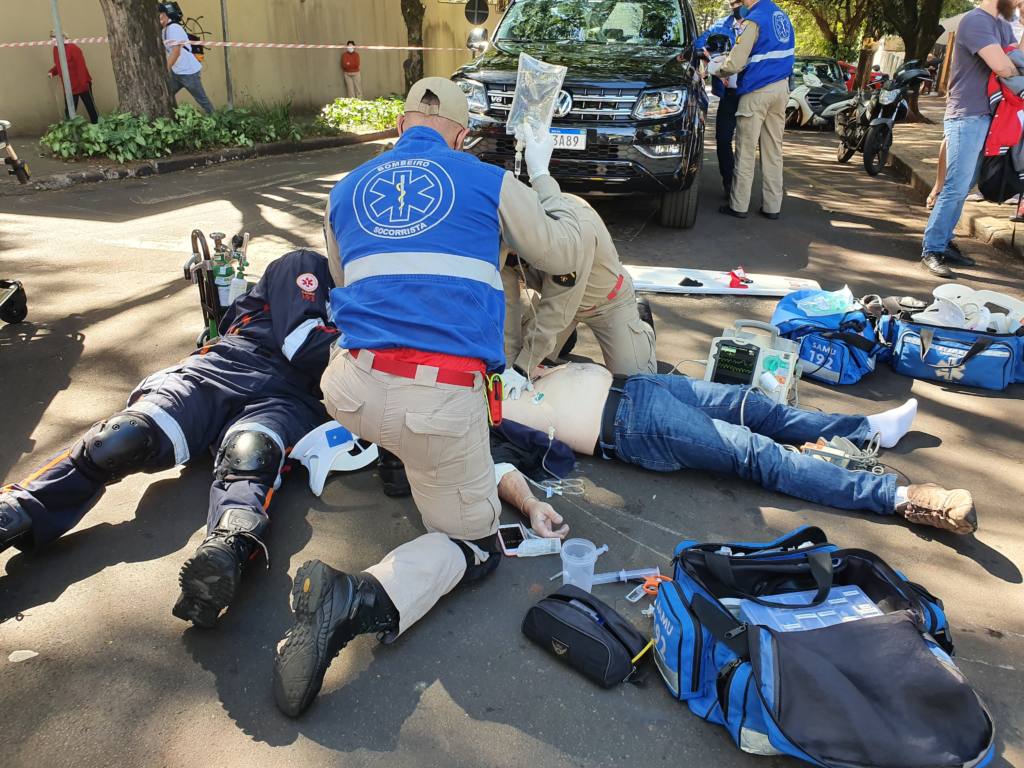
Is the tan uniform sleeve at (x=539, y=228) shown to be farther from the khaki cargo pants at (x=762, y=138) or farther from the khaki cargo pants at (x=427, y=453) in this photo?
the khaki cargo pants at (x=762, y=138)

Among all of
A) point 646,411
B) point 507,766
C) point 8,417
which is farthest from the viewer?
point 8,417

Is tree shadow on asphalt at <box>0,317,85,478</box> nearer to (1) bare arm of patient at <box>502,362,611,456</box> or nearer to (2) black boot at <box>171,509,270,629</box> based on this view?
(2) black boot at <box>171,509,270,629</box>

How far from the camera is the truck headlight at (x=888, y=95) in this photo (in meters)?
10.1

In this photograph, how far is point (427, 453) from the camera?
7.91 ft

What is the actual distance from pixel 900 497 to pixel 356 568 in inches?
86.1

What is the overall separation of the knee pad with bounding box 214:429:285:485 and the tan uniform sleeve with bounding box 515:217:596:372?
116cm

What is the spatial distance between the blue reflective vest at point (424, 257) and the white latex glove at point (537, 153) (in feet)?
1.85

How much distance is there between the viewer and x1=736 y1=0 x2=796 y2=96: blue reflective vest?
7.12 m

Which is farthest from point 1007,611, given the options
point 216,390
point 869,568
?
point 216,390

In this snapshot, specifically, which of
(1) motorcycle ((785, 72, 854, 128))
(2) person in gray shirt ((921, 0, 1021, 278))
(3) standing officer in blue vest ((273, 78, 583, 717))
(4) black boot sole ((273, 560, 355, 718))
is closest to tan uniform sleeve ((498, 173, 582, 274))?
(3) standing officer in blue vest ((273, 78, 583, 717))

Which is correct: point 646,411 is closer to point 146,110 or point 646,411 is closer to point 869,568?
point 869,568

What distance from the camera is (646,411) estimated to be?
3.35m

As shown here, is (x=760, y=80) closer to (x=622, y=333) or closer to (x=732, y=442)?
(x=622, y=333)

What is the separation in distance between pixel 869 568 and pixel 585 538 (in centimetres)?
106
